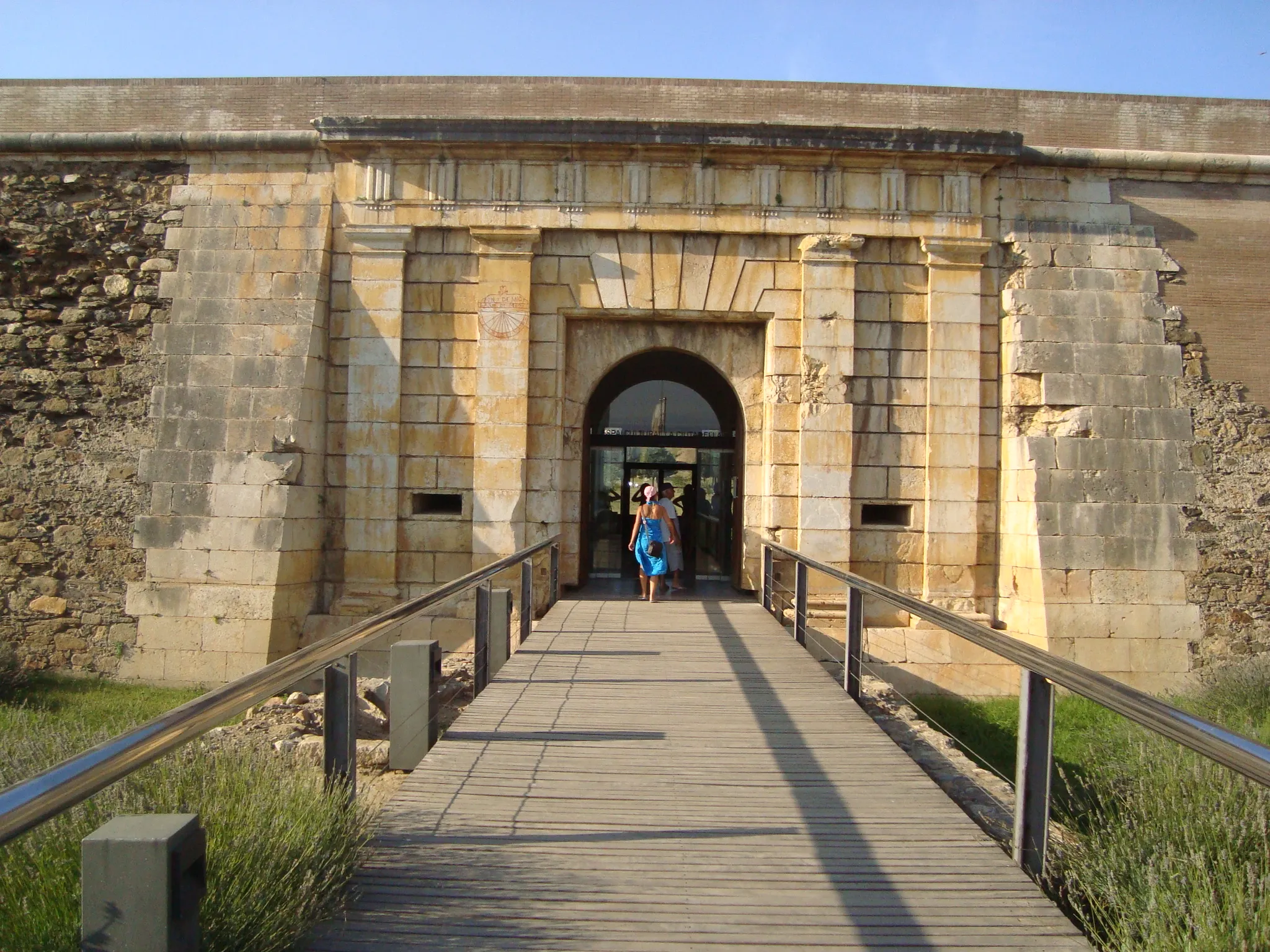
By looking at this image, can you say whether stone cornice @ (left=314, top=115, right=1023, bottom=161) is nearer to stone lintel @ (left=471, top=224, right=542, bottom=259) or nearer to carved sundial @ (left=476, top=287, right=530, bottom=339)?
stone lintel @ (left=471, top=224, right=542, bottom=259)

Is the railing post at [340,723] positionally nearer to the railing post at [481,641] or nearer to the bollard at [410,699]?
the bollard at [410,699]

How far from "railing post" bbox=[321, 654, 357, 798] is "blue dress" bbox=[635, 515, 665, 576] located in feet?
21.3

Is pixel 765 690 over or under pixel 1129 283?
under

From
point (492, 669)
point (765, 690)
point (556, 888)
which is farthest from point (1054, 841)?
point (492, 669)

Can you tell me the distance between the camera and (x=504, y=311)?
35.3 feet

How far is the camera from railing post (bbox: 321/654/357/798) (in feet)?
12.5

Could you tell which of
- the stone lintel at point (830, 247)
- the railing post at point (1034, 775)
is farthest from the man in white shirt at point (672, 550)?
the railing post at point (1034, 775)

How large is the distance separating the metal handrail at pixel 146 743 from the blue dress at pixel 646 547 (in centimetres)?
631

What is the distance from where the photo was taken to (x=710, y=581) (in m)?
13.0

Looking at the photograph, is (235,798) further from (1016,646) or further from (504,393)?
(504,393)

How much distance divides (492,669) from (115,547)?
611cm

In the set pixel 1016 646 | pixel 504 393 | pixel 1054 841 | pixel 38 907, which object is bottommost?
pixel 1054 841

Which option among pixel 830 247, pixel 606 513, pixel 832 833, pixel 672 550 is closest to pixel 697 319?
pixel 830 247

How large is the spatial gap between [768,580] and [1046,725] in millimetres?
6278
